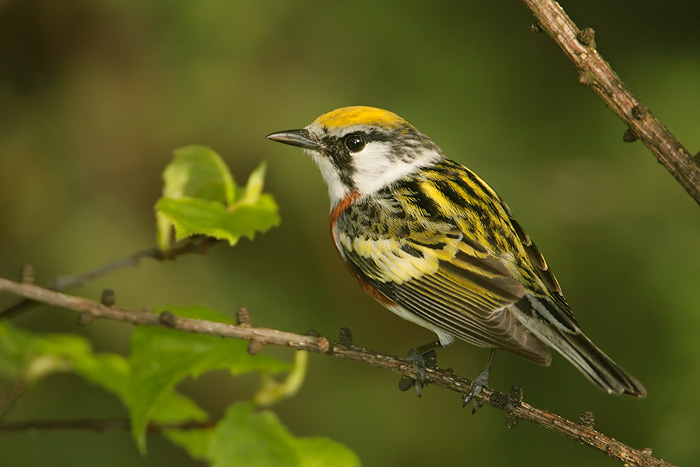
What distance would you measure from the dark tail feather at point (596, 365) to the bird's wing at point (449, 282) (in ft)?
0.43

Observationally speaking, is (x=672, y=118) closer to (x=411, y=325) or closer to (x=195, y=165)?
(x=411, y=325)

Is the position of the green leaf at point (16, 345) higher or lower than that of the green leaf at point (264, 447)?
lower

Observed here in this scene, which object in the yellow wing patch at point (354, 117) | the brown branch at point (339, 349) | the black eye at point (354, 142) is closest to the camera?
the brown branch at point (339, 349)

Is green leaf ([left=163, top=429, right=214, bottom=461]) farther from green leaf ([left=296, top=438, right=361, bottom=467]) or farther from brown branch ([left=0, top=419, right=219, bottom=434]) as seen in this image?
green leaf ([left=296, top=438, right=361, bottom=467])

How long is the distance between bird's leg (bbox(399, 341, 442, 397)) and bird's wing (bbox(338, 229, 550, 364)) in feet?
0.39

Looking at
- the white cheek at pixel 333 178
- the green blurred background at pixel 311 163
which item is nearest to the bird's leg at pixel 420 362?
the white cheek at pixel 333 178

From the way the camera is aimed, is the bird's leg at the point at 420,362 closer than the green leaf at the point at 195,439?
Yes

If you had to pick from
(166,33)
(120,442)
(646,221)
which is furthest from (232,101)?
(646,221)

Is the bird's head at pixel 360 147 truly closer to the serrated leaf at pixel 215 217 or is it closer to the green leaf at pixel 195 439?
the serrated leaf at pixel 215 217

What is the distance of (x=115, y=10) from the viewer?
5.24 metres

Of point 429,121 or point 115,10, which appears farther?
point 115,10

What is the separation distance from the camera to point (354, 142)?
354 centimetres

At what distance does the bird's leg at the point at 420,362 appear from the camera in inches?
108

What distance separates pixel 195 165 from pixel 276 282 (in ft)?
7.99
